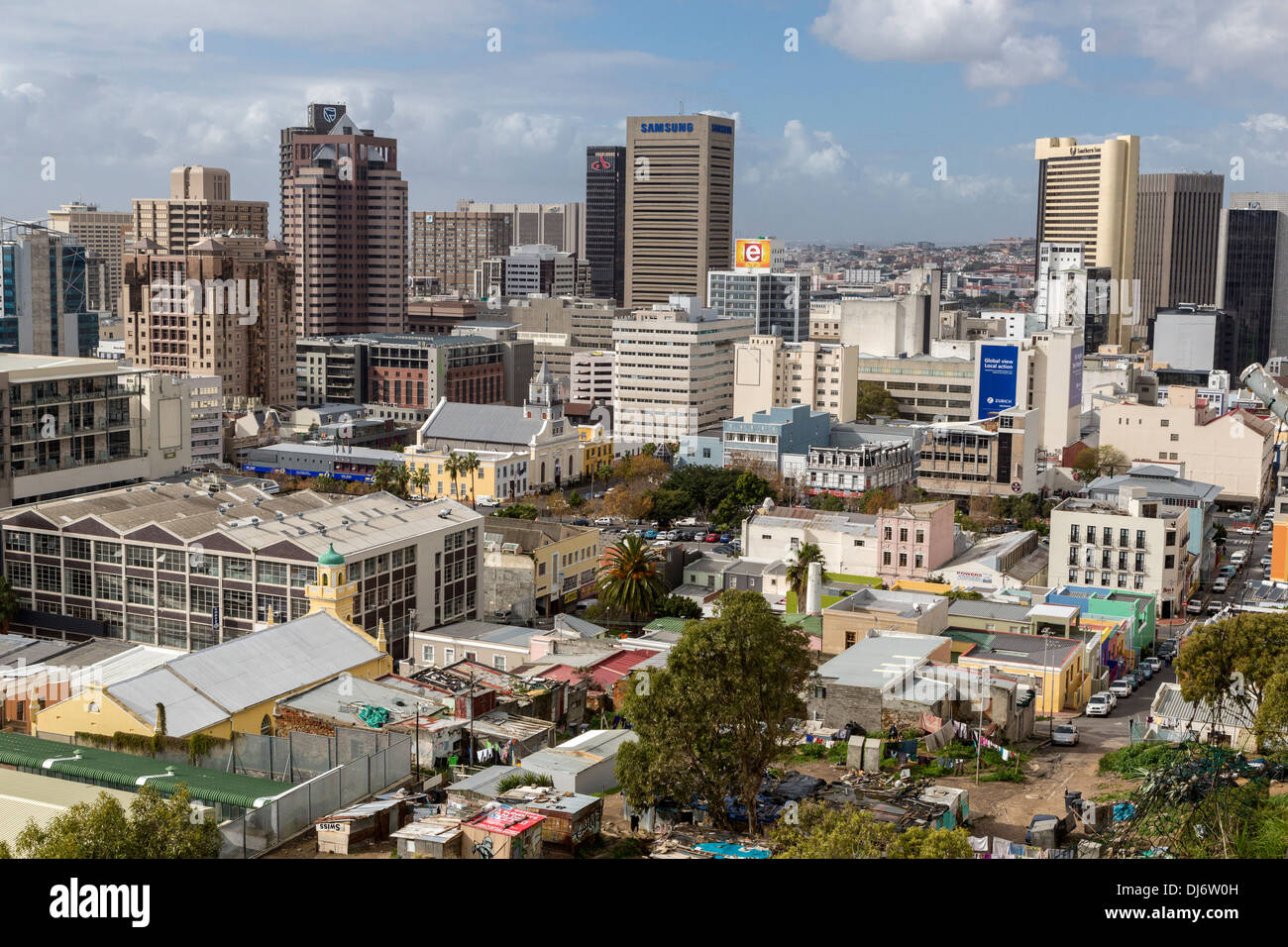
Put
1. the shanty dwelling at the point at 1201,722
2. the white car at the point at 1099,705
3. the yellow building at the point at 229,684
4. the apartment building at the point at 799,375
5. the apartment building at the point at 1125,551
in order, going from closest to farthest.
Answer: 1. the yellow building at the point at 229,684
2. the shanty dwelling at the point at 1201,722
3. the white car at the point at 1099,705
4. the apartment building at the point at 1125,551
5. the apartment building at the point at 799,375

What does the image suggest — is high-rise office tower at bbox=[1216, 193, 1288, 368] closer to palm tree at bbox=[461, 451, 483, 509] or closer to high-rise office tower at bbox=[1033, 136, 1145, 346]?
high-rise office tower at bbox=[1033, 136, 1145, 346]

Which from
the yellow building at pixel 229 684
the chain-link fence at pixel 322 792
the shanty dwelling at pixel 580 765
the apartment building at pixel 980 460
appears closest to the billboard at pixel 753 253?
the apartment building at pixel 980 460

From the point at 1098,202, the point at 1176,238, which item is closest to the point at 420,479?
the point at 1098,202

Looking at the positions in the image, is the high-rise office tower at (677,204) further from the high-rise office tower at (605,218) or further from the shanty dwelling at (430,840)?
the shanty dwelling at (430,840)

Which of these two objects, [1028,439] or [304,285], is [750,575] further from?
[304,285]

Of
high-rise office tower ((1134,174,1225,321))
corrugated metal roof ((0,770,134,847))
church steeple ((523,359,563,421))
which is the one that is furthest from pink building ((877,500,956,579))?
high-rise office tower ((1134,174,1225,321))

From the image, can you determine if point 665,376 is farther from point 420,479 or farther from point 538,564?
point 538,564
